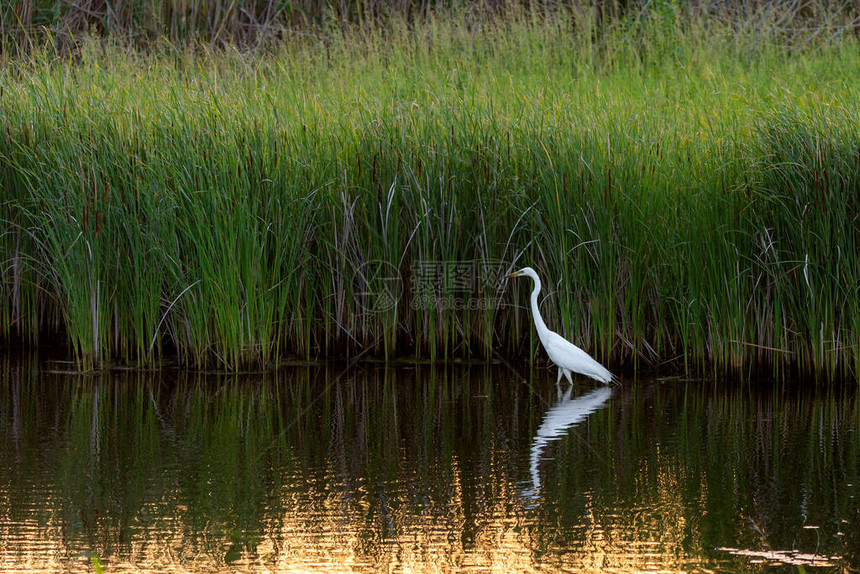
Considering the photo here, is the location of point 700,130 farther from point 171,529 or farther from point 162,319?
point 171,529

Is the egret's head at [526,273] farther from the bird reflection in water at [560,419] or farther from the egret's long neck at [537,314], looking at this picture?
the bird reflection in water at [560,419]

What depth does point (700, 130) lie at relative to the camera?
8109 mm

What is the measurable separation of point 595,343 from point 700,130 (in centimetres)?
190

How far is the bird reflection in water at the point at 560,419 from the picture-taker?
5066 millimetres

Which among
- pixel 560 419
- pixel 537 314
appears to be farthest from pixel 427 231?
pixel 560 419

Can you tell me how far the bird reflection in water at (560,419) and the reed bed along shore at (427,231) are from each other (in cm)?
59

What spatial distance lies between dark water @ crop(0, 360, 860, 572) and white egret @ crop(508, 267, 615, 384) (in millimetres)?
155

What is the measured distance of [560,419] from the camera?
6.27 m

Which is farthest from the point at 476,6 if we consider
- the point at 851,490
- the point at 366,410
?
the point at 851,490

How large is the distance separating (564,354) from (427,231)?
1348 millimetres

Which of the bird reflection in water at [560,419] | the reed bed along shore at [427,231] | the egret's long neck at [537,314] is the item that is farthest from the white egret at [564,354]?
the reed bed along shore at [427,231]

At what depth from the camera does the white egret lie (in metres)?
6.91

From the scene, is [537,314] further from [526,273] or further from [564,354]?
[564,354]

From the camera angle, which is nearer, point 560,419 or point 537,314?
point 560,419
